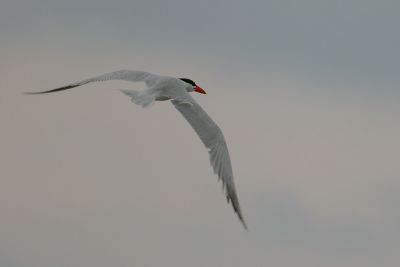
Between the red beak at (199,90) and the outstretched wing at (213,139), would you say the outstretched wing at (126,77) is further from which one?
the red beak at (199,90)

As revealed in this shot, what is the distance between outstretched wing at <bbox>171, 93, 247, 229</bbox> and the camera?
1113 inches

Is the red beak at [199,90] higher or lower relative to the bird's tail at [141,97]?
higher

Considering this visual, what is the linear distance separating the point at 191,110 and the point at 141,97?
6.04ft

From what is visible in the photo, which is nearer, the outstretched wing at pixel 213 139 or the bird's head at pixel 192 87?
the outstretched wing at pixel 213 139

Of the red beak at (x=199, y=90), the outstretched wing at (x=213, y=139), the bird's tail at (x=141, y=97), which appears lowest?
the outstretched wing at (x=213, y=139)

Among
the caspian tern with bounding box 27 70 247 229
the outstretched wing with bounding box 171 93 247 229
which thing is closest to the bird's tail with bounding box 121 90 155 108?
the caspian tern with bounding box 27 70 247 229

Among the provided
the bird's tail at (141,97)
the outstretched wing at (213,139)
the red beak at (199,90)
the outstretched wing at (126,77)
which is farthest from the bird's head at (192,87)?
the bird's tail at (141,97)

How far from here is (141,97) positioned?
28891 mm

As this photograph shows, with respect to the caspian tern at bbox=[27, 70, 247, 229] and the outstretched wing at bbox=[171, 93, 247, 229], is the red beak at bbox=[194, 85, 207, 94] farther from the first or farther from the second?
the outstretched wing at bbox=[171, 93, 247, 229]

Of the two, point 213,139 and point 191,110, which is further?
point 191,110

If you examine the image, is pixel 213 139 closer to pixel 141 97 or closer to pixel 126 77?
pixel 141 97

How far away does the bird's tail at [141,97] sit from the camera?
2841cm

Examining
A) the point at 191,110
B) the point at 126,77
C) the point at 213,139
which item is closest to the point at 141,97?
the point at 191,110

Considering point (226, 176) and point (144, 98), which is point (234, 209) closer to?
point (226, 176)
